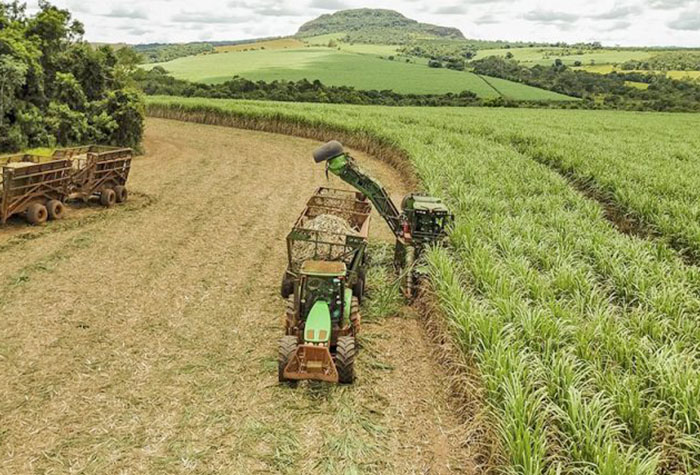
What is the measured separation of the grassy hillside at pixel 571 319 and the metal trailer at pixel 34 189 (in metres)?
9.69

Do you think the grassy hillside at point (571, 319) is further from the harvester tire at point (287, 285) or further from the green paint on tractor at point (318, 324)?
the harvester tire at point (287, 285)

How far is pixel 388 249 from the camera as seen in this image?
37.5 feet

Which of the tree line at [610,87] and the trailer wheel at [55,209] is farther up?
the tree line at [610,87]

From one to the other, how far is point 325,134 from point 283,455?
2402cm

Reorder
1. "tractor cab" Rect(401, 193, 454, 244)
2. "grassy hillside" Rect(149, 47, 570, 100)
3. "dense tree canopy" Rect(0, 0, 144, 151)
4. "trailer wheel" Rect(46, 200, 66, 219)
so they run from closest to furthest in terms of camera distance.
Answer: "tractor cab" Rect(401, 193, 454, 244) < "trailer wheel" Rect(46, 200, 66, 219) < "dense tree canopy" Rect(0, 0, 144, 151) < "grassy hillside" Rect(149, 47, 570, 100)

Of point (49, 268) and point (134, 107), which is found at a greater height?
point (134, 107)

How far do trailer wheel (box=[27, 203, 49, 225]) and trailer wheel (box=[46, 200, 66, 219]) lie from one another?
0.20 meters

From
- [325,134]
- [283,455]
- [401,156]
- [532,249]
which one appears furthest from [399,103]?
[283,455]

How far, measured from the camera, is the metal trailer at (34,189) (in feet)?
37.4

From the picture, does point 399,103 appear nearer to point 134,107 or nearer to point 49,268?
point 134,107

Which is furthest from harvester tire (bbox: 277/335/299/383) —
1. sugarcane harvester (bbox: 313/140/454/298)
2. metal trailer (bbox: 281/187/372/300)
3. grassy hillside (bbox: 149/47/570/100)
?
grassy hillside (bbox: 149/47/570/100)

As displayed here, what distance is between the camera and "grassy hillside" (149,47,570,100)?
64.2 meters

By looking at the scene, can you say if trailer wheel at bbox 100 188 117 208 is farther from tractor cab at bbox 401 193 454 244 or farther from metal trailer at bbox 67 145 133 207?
tractor cab at bbox 401 193 454 244

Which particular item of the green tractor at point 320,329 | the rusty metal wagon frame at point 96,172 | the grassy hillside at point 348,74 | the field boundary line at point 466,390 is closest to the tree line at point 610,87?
the grassy hillside at point 348,74
